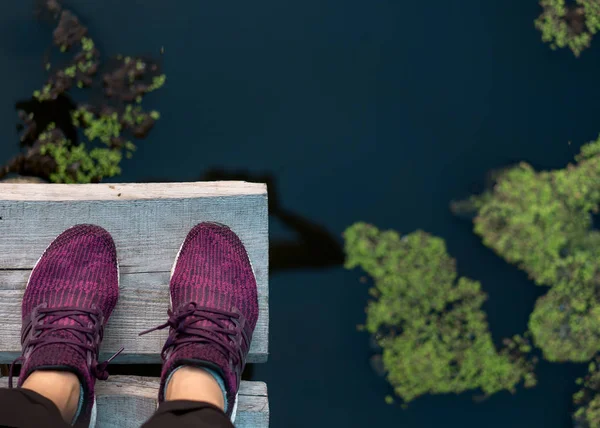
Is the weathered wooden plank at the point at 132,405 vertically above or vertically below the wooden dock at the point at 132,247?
below

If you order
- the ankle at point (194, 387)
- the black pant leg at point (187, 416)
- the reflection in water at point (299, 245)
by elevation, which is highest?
the reflection in water at point (299, 245)

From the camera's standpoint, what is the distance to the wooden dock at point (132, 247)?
1384 millimetres

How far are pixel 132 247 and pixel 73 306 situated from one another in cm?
20

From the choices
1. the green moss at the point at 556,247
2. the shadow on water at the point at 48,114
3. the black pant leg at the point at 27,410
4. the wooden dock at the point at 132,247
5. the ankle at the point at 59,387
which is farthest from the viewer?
the green moss at the point at 556,247

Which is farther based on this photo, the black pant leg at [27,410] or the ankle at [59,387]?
the ankle at [59,387]

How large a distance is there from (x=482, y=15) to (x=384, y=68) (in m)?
0.45

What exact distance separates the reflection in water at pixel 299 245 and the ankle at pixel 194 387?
35.1 inches

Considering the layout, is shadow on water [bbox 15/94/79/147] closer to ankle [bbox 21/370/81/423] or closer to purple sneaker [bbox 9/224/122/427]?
purple sneaker [bbox 9/224/122/427]

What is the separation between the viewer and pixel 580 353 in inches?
84.3

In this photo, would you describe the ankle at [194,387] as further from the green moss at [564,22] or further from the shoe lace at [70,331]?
the green moss at [564,22]

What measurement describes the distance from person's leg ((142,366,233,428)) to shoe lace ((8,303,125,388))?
203 millimetres

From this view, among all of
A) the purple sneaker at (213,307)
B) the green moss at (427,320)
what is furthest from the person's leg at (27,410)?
the green moss at (427,320)

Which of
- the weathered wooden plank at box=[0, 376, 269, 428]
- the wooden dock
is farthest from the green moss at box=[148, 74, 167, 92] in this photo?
the weathered wooden plank at box=[0, 376, 269, 428]

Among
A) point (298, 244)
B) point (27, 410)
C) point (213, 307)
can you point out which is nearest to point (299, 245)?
point (298, 244)
